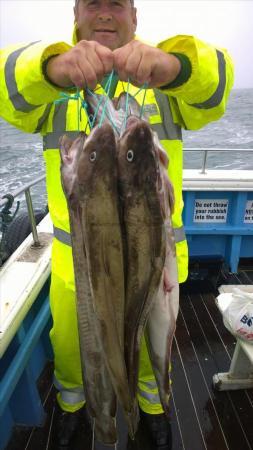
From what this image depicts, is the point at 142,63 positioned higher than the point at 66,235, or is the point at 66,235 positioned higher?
the point at 142,63

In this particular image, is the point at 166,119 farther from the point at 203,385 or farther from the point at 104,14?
the point at 203,385

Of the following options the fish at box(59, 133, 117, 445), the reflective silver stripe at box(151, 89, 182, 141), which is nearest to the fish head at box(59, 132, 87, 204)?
the fish at box(59, 133, 117, 445)

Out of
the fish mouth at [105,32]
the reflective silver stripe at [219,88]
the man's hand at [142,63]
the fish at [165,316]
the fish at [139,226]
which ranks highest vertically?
the fish mouth at [105,32]

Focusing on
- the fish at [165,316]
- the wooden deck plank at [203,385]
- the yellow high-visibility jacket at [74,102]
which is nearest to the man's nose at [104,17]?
the yellow high-visibility jacket at [74,102]

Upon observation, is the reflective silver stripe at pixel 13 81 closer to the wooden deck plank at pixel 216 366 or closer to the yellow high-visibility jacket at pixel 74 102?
the yellow high-visibility jacket at pixel 74 102

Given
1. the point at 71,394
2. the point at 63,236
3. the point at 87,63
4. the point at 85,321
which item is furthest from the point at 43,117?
the point at 71,394

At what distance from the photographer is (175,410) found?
2.68 meters

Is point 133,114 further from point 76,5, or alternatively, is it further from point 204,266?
point 204,266

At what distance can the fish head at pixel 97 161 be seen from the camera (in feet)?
3.72

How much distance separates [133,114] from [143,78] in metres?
0.12

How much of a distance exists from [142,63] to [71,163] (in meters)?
0.41

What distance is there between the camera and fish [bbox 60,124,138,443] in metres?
1.16

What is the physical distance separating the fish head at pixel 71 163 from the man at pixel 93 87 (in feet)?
0.66

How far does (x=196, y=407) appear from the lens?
8.88ft
